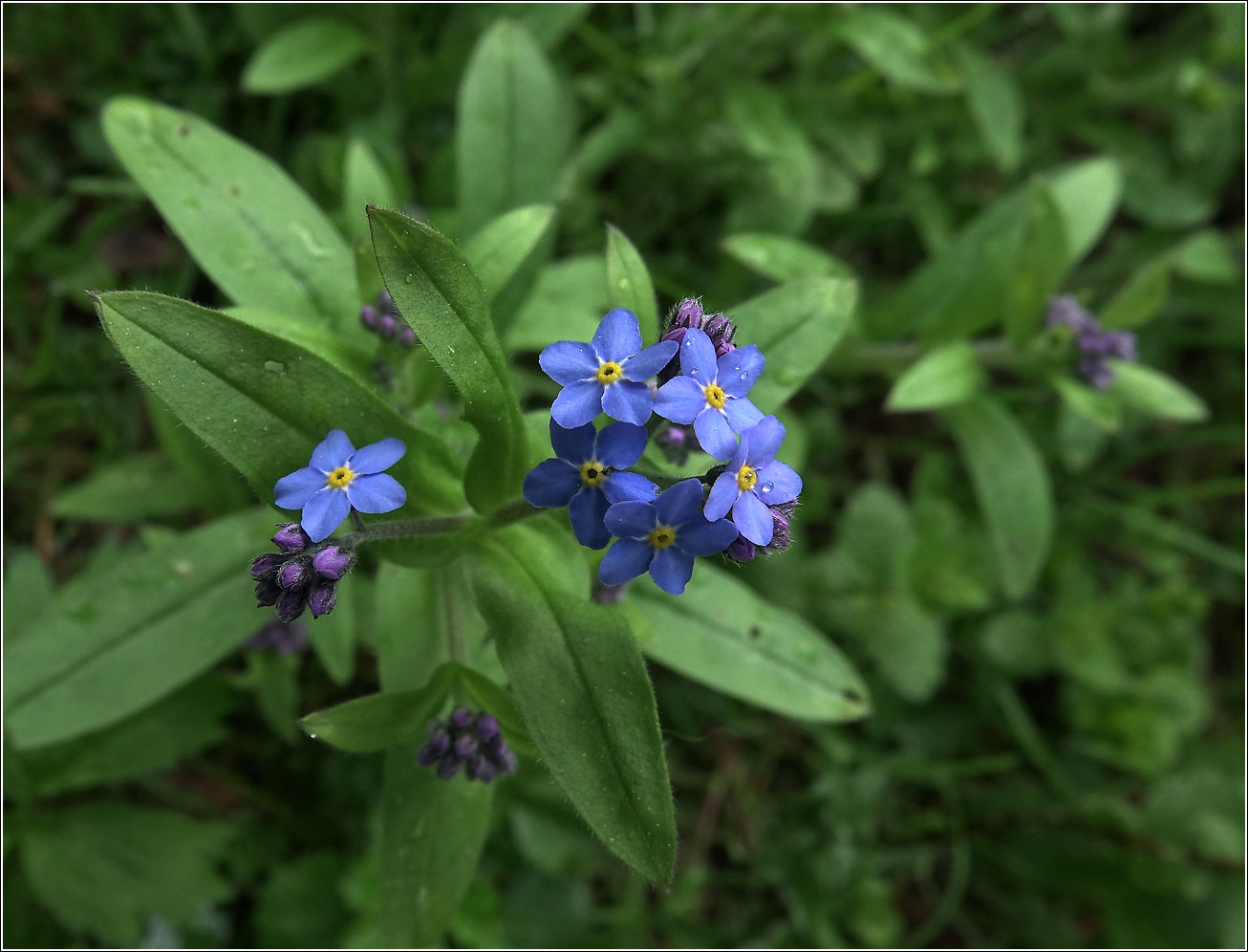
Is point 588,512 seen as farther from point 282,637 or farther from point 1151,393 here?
point 1151,393

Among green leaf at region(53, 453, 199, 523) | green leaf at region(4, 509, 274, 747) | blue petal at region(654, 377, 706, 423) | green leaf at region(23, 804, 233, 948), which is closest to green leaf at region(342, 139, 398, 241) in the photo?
green leaf at region(4, 509, 274, 747)

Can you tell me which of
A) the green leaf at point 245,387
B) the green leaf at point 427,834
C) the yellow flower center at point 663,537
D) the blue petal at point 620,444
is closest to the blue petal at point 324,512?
the green leaf at point 245,387

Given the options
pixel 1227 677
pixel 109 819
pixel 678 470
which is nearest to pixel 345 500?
pixel 678 470

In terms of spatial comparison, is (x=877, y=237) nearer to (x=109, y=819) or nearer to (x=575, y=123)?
(x=575, y=123)

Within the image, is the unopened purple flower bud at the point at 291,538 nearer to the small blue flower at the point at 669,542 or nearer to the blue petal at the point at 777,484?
the small blue flower at the point at 669,542

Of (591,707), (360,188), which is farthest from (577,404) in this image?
(360,188)

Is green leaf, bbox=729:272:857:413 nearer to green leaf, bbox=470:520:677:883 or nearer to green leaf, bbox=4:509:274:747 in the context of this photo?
green leaf, bbox=470:520:677:883
